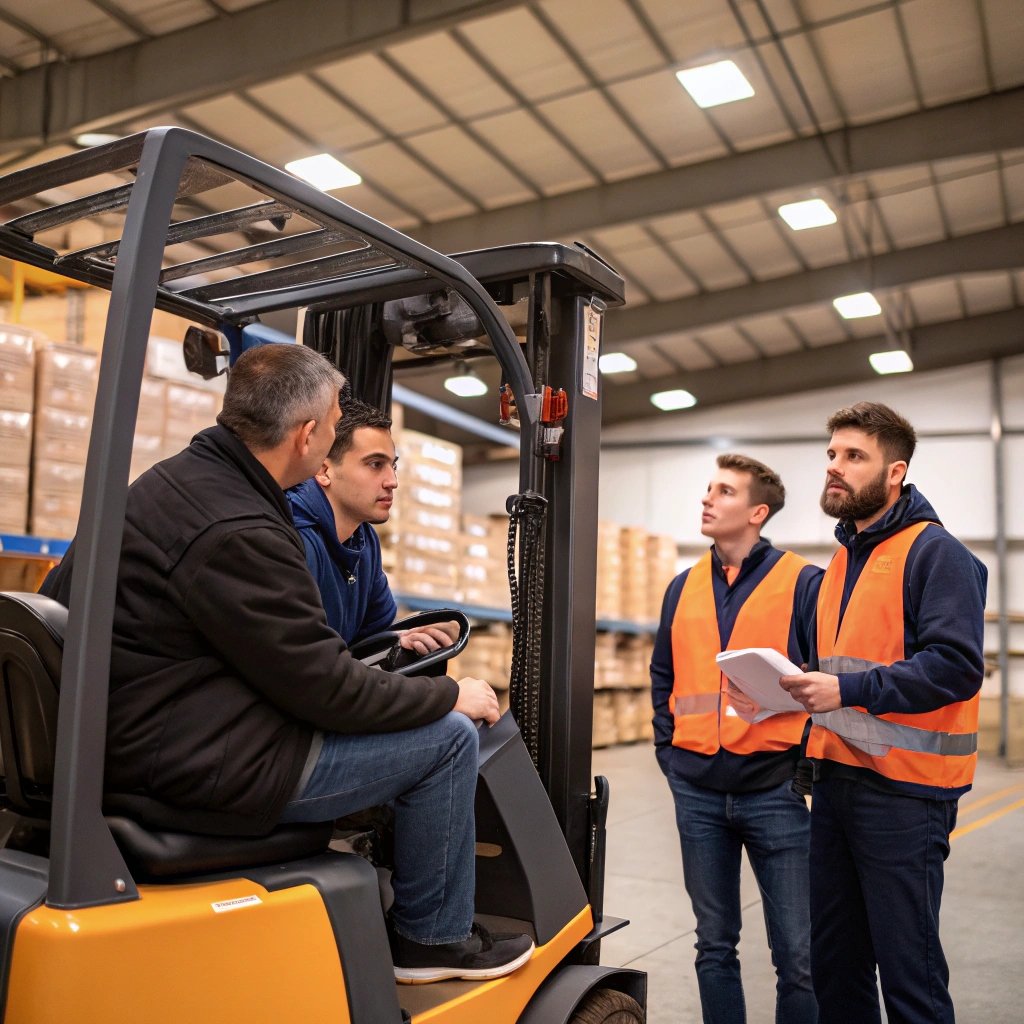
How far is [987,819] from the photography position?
9430 millimetres

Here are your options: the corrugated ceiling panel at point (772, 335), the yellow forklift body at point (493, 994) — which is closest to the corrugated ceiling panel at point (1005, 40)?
the corrugated ceiling panel at point (772, 335)

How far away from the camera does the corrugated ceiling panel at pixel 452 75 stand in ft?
30.1

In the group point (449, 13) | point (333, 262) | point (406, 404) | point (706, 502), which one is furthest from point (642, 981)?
point (406, 404)

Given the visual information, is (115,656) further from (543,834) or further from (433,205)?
(433,205)

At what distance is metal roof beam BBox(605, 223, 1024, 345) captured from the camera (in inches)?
539

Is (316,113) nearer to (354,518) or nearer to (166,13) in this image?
(166,13)

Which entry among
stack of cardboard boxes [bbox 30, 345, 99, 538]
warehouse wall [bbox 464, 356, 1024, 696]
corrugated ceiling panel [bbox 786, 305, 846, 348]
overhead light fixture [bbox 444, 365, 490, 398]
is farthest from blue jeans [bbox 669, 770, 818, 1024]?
overhead light fixture [bbox 444, 365, 490, 398]

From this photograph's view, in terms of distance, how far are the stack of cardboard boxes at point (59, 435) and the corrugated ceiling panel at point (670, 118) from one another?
6.31 m

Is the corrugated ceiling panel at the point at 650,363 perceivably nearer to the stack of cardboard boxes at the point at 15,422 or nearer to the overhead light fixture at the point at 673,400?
the overhead light fixture at the point at 673,400

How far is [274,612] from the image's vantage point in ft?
6.63

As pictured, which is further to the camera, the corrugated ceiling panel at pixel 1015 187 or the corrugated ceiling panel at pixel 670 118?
the corrugated ceiling panel at pixel 1015 187

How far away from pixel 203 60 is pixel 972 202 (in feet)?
29.6

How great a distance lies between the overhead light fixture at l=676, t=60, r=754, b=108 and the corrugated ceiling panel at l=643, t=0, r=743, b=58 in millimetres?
160

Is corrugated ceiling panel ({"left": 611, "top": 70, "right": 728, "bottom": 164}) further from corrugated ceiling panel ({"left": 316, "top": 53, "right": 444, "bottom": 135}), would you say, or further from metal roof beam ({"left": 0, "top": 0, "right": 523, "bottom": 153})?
metal roof beam ({"left": 0, "top": 0, "right": 523, "bottom": 153})
